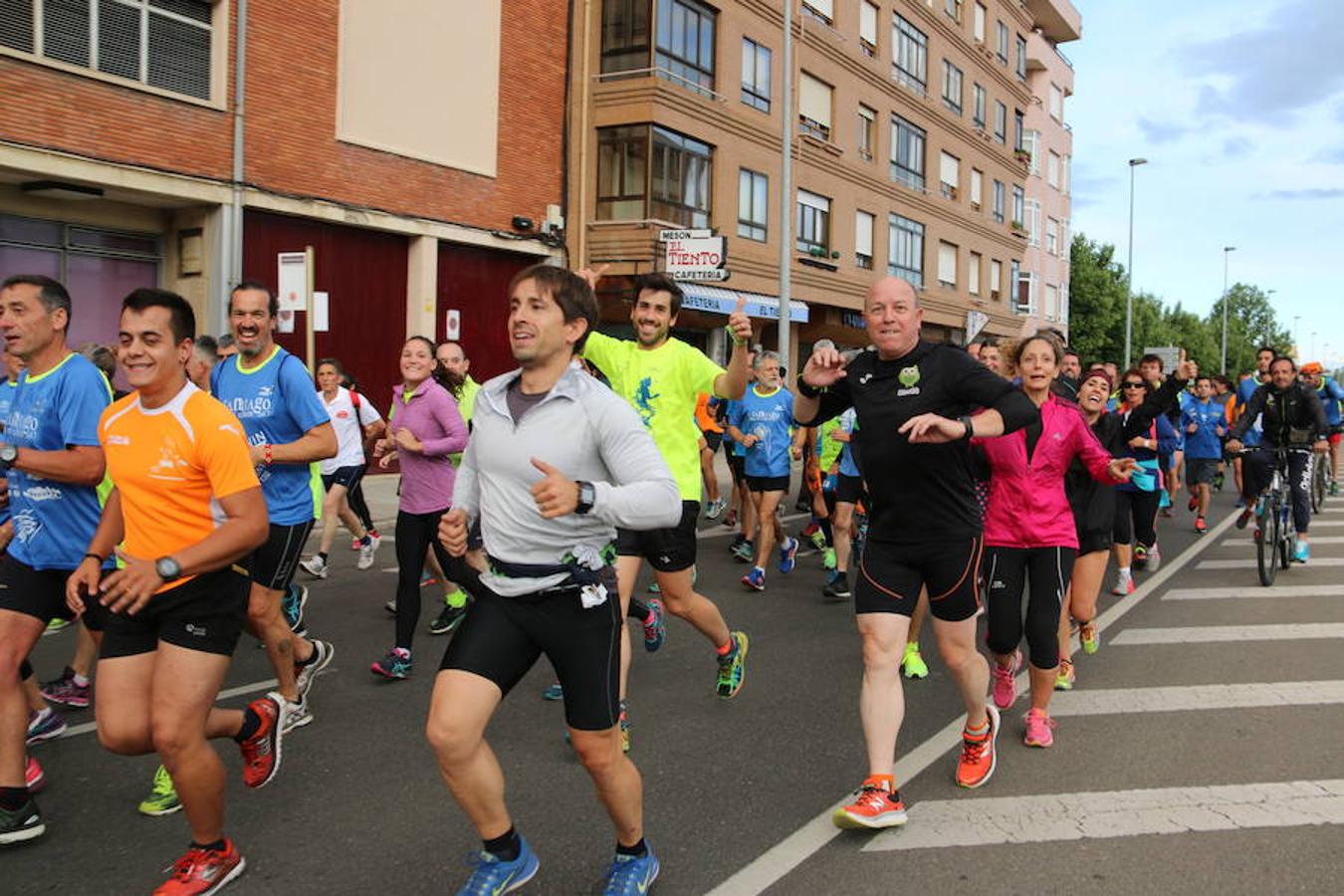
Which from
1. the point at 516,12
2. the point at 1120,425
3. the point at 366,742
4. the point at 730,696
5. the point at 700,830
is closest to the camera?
the point at 700,830

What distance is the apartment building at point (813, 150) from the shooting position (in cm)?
2145

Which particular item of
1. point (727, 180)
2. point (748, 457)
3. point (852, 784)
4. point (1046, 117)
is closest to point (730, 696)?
point (852, 784)

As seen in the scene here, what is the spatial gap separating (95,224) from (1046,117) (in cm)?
4218

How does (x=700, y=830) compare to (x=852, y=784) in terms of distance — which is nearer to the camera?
(x=700, y=830)

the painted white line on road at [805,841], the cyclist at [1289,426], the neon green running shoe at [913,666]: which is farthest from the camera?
the cyclist at [1289,426]

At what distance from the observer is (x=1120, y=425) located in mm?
6695

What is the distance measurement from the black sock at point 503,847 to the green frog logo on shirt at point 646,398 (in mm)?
2412

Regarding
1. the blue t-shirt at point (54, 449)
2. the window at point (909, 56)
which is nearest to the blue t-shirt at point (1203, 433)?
the blue t-shirt at point (54, 449)

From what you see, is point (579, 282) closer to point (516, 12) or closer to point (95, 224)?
point (95, 224)

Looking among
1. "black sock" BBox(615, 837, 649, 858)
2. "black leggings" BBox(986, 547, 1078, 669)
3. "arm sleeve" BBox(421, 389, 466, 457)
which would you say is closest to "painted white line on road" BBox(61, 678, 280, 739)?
"arm sleeve" BBox(421, 389, 466, 457)

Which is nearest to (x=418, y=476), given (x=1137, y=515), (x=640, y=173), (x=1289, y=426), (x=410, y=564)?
(x=410, y=564)

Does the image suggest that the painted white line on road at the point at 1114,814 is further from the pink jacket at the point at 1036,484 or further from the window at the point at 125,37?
the window at the point at 125,37

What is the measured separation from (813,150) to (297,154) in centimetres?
1471

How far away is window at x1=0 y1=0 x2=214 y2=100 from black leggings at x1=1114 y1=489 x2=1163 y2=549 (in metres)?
12.7
